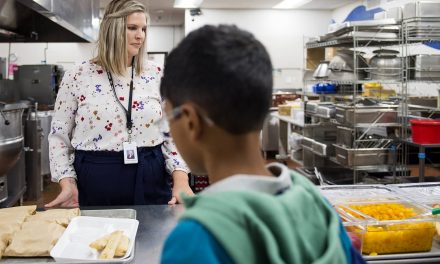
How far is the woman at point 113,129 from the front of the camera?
171 cm

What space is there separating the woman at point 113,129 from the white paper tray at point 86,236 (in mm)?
333

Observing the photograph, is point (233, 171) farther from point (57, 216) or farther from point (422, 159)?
point (422, 159)

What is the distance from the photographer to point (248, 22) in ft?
29.0

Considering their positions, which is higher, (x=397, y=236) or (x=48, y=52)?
(x=48, y=52)

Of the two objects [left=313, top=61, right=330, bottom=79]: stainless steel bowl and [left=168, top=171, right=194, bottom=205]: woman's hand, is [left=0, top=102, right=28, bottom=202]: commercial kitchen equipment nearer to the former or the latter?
[left=168, top=171, right=194, bottom=205]: woman's hand

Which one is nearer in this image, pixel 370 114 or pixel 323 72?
pixel 370 114

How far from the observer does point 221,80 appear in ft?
2.22

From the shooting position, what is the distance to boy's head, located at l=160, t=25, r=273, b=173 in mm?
681

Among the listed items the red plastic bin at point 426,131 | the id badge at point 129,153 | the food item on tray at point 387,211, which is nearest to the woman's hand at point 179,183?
the id badge at point 129,153

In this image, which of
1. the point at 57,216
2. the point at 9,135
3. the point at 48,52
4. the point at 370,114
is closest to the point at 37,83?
the point at 9,135

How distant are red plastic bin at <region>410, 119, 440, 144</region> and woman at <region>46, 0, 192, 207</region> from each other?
87.5 inches

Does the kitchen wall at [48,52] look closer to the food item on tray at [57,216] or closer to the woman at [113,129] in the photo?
the woman at [113,129]

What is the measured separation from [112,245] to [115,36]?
86cm

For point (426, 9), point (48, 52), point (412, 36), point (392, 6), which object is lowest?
point (412, 36)
